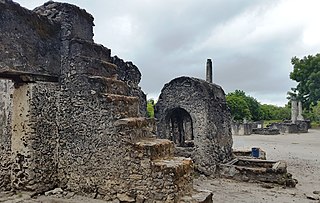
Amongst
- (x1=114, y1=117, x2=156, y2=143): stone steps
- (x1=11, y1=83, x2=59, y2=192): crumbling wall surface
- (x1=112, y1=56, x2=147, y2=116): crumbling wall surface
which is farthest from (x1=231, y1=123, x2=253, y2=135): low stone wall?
(x1=11, y1=83, x2=59, y2=192): crumbling wall surface

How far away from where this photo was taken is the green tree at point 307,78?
40344 mm

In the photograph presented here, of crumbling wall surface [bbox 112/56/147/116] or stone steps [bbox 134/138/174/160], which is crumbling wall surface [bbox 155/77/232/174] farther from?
stone steps [bbox 134/138/174/160]

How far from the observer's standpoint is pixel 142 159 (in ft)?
17.5

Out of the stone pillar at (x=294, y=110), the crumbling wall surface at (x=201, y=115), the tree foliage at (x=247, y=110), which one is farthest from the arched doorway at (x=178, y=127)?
the tree foliage at (x=247, y=110)

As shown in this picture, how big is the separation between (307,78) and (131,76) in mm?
37074

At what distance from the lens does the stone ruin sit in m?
5.26

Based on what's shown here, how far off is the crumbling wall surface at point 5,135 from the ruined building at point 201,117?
589cm

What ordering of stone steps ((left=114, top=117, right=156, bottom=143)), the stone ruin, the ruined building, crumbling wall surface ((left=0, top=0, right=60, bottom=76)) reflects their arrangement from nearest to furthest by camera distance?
A: crumbling wall surface ((left=0, top=0, right=60, bottom=76)) → the stone ruin → stone steps ((left=114, top=117, right=156, bottom=143)) → the ruined building

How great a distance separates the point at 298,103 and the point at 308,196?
37472mm

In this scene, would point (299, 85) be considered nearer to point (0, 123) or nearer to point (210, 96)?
point (210, 96)

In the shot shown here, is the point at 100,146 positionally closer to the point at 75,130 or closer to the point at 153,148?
the point at 75,130

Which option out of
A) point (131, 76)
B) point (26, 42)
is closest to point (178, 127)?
point (131, 76)

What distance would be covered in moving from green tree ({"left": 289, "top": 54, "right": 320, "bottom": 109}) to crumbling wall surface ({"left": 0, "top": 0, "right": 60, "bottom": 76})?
130 ft

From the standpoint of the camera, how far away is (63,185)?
599cm
